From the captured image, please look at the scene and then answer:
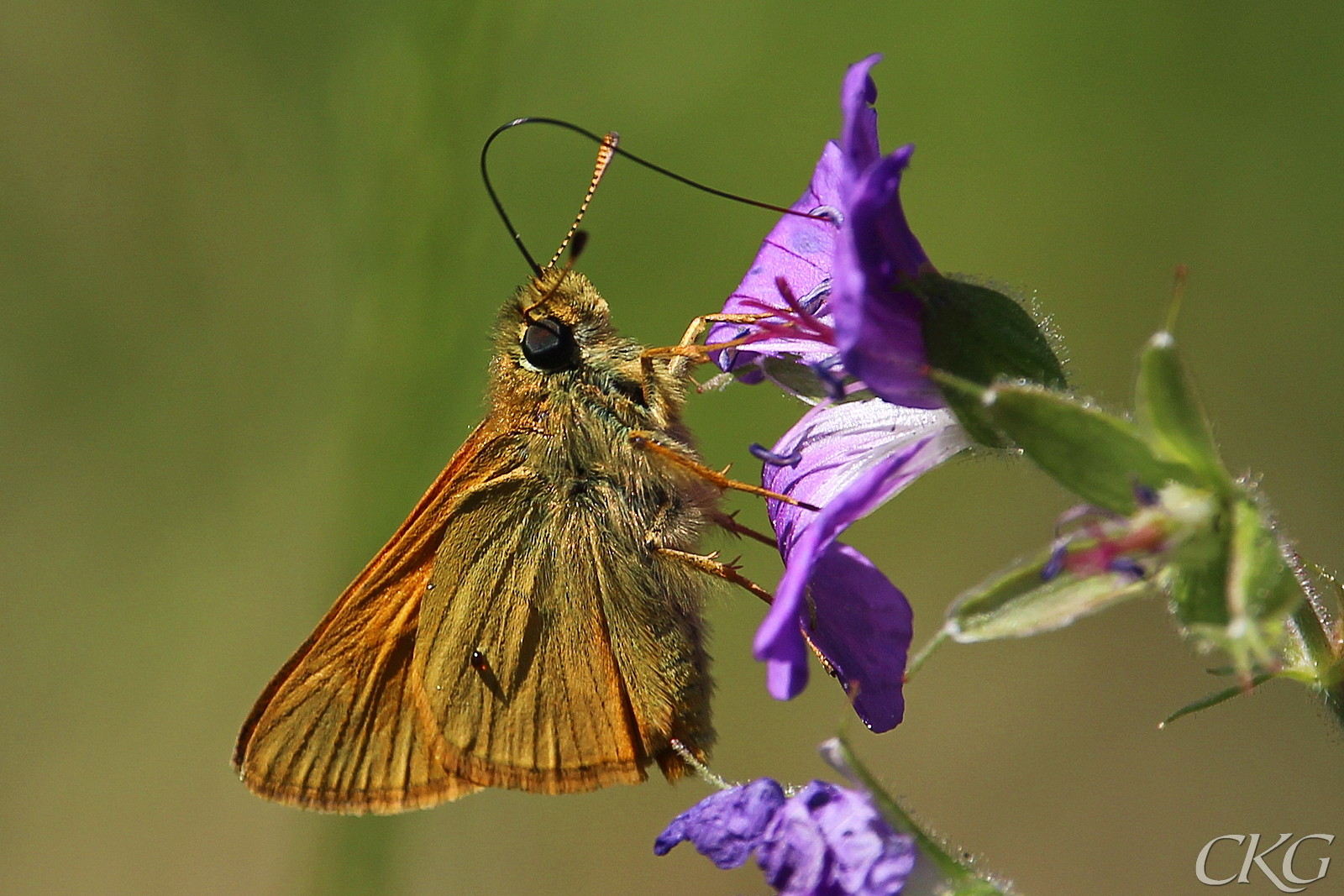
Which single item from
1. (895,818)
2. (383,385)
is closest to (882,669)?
(895,818)

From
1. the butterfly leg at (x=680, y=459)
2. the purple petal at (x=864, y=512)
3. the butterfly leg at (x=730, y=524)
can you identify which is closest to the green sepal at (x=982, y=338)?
the purple petal at (x=864, y=512)

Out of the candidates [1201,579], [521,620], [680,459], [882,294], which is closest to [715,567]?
[680,459]

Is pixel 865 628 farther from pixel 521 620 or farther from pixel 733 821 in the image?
pixel 521 620

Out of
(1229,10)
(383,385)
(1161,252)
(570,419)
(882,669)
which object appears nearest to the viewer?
(882,669)

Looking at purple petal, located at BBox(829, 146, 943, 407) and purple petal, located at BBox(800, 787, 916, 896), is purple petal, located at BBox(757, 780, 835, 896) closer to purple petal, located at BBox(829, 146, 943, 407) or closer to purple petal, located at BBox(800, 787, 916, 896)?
purple petal, located at BBox(800, 787, 916, 896)

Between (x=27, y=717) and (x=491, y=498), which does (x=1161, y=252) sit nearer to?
(x=491, y=498)

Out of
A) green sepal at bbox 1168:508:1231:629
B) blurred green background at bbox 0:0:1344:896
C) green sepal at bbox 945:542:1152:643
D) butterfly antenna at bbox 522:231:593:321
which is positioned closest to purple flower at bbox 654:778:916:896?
green sepal at bbox 945:542:1152:643
